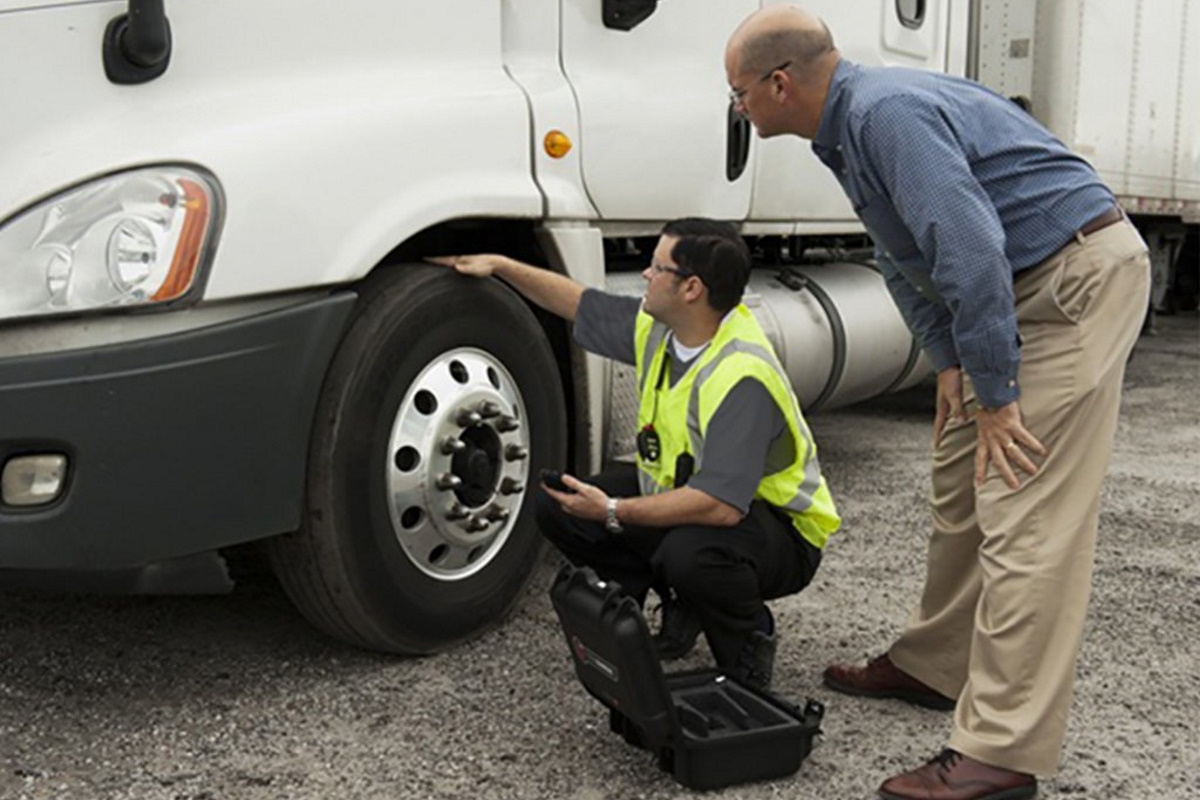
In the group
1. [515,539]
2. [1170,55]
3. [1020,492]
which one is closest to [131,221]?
[515,539]

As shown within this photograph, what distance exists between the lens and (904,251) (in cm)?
283

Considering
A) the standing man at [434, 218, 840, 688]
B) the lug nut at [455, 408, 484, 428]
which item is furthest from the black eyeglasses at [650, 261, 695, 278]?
the lug nut at [455, 408, 484, 428]

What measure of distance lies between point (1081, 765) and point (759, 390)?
1.03 m

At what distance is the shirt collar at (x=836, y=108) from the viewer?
2.74 metres

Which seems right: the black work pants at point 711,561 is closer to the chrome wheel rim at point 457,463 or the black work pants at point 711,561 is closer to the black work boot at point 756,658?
the black work boot at point 756,658

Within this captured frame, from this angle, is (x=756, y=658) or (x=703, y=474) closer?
(x=703, y=474)

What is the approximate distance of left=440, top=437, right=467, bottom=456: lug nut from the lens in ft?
10.9

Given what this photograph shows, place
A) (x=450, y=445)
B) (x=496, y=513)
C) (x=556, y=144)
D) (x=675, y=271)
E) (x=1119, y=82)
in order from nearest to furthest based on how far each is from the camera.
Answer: (x=675, y=271)
(x=450, y=445)
(x=496, y=513)
(x=556, y=144)
(x=1119, y=82)

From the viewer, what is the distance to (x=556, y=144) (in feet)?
12.2

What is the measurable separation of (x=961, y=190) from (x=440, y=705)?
63.2 inches

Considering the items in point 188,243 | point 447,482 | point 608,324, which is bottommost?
point 447,482

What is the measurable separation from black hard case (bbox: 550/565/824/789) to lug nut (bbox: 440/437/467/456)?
19.0 inches

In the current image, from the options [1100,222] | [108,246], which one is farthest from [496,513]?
[1100,222]

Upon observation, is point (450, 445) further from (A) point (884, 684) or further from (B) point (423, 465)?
(A) point (884, 684)
